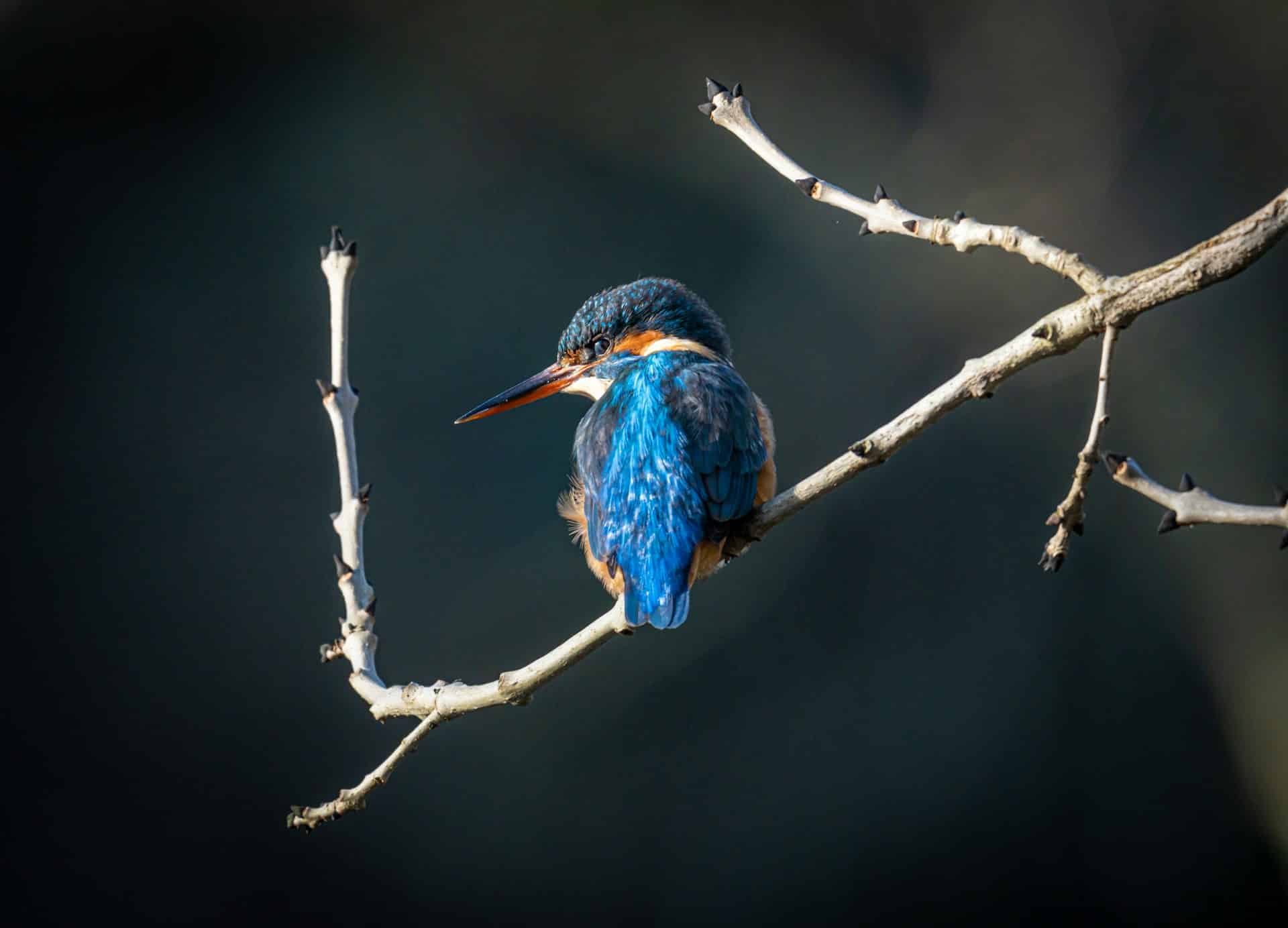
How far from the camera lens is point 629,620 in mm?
1051

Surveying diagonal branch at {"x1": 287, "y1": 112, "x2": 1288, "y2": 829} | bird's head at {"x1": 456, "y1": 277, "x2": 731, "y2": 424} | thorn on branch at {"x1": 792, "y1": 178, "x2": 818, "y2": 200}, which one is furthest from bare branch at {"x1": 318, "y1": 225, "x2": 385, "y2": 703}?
bird's head at {"x1": 456, "y1": 277, "x2": 731, "y2": 424}

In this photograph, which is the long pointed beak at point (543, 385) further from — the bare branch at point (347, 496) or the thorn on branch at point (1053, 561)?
the thorn on branch at point (1053, 561)

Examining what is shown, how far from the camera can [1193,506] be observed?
655mm

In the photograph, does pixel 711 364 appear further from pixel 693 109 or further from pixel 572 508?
pixel 693 109

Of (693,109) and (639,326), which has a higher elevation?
(693,109)

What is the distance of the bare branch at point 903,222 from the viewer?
801 mm

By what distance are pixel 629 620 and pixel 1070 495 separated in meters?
0.45

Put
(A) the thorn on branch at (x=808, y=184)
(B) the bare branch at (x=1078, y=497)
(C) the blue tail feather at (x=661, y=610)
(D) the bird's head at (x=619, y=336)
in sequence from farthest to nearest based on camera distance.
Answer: (D) the bird's head at (x=619, y=336) < (C) the blue tail feather at (x=661, y=610) < (A) the thorn on branch at (x=808, y=184) < (B) the bare branch at (x=1078, y=497)

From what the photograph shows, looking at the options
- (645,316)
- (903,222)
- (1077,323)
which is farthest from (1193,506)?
(645,316)

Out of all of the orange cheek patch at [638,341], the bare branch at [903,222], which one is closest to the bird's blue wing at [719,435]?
the orange cheek patch at [638,341]

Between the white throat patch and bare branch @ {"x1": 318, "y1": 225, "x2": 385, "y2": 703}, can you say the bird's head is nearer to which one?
the white throat patch

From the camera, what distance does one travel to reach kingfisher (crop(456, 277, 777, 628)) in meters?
1.16

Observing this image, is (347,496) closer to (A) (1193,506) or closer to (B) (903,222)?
(B) (903,222)

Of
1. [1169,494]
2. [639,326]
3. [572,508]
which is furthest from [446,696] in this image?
[639,326]
